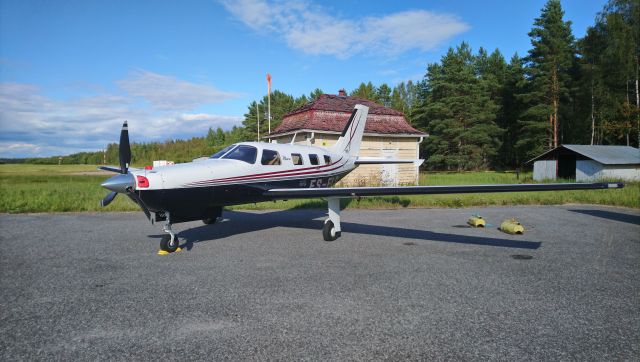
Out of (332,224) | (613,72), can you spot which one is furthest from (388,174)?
(613,72)

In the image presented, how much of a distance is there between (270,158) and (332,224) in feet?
8.08

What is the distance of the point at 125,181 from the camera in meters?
7.14

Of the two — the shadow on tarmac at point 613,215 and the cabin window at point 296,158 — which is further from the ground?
the cabin window at point 296,158

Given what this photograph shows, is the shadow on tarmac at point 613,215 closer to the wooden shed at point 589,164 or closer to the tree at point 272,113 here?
the wooden shed at point 589,164

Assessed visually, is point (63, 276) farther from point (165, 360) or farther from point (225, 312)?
point (165, 360)

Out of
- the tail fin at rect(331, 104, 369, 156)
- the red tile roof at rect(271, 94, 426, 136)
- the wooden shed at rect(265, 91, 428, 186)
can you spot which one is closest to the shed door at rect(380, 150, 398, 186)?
the wooden shed at rect(265, 91, 428, 186)

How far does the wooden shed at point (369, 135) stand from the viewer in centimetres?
2386

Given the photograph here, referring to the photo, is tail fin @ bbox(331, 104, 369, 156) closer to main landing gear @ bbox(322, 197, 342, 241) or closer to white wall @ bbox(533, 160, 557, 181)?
main landing gear @ bbox(322, 197, 342, 241)

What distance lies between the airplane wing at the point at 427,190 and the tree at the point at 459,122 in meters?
52.2

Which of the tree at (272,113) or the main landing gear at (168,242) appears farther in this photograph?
the tree at (272,113)

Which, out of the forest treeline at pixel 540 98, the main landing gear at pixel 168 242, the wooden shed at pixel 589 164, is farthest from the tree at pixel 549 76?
the main landing gear at pixel 168 242

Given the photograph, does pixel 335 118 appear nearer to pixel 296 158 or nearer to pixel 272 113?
pixel 296 158

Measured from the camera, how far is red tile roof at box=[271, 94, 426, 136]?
24625mm

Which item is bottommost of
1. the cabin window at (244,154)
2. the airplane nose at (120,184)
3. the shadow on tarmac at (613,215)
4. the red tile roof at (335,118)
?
the shadow on tarmac at (613,215)
